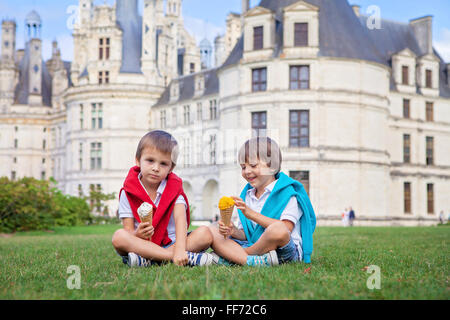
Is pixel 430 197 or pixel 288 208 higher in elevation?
pixel 288 208

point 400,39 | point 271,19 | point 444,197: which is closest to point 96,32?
point 271,19

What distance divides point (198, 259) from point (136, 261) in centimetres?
59

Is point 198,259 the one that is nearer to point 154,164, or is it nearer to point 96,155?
point 154,164

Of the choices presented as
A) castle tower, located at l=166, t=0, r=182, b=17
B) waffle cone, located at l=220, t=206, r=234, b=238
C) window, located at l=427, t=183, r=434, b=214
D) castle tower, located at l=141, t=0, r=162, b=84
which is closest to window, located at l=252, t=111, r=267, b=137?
window, located at l=427, t=183, r=434, b=214

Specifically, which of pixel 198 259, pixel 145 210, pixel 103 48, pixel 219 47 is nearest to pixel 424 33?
pixel 219 47

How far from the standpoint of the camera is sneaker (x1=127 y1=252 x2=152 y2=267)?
561 cm

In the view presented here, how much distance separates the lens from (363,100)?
115 ft

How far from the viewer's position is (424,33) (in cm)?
4569

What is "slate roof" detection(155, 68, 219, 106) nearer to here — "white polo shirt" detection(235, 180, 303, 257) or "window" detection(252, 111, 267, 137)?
"window" detection(252, 111, 267, 137)

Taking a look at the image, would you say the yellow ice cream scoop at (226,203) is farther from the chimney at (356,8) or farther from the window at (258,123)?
the chimney at (356,8)

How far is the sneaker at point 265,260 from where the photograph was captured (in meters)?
5.59

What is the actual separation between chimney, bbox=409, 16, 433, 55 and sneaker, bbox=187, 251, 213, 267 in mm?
43181
